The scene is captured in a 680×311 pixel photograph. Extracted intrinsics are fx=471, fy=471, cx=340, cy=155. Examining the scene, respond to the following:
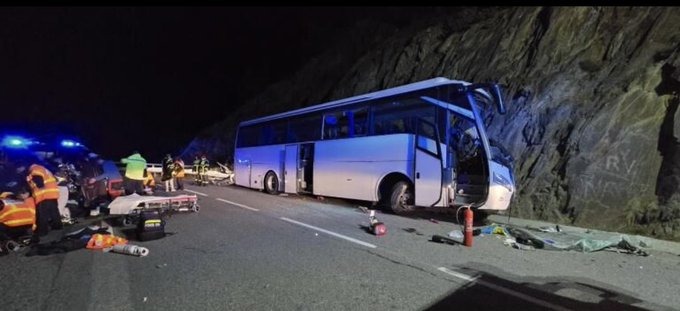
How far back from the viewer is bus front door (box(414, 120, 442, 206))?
11.2 metres

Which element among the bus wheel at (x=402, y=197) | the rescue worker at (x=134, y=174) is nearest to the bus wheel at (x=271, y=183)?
the rescue worker at (x=134, y=174)

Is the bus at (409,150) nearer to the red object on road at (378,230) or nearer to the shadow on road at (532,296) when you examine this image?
the red object on road at (378,230)

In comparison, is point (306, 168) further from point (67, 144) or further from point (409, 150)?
point (67, 144)

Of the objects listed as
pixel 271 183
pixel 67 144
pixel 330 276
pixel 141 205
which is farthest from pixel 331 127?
pixel 67 144

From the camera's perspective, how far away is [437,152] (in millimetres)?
11219

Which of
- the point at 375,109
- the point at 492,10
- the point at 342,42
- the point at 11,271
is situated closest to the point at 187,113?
the point at 342,42

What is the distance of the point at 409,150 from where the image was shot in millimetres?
12008

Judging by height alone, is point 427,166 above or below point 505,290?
above

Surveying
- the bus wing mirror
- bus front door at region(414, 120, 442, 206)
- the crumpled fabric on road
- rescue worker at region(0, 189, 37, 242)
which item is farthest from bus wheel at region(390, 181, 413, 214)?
rescue worker at region(0, 189, 37, 242)

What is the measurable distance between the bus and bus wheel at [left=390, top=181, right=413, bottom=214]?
0.09ft

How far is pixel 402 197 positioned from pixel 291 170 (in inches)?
232

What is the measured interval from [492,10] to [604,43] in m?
10.5

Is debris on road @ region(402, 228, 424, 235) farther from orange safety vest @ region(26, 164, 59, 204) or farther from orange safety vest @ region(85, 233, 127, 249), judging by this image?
orange safety vest @ region(26, 164, 59, 204)

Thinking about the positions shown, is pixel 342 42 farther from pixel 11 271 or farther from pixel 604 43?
pixel 11 271
